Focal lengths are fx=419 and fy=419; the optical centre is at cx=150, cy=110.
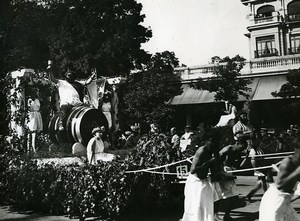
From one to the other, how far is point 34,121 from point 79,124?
59.1 inches

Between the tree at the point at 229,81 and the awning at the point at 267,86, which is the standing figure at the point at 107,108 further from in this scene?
the awning at the point at 267,86

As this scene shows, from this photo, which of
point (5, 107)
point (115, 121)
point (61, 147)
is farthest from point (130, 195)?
point (115, 121)

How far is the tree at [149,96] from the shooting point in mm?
26031

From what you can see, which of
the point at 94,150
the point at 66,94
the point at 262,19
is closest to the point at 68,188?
the point at 94,150

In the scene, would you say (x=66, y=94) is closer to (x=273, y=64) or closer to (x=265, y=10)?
(x=273, y=64)

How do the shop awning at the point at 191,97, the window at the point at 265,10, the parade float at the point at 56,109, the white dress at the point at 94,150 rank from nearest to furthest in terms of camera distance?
the white dress at the point at 94,150 → the parade float at the point at 56,109 → the shop awning at the point at 191,97 → the window at the point at 265,10

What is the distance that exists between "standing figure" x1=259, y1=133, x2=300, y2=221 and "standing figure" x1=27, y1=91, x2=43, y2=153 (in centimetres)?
923

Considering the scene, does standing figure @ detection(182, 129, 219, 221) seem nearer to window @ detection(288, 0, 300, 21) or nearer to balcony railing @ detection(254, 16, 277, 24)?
balcony railing @ detection(254, 16, 277, 24)

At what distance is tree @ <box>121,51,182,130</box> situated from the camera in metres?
Result: 26.0

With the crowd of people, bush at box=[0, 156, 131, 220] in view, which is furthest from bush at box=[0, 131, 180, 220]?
the crowd of people

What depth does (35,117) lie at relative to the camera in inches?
519

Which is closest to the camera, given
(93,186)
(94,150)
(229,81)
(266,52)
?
(93,186)

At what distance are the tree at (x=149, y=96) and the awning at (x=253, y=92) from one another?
5.26 ft

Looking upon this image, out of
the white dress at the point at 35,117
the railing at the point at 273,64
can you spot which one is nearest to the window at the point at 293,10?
the railing at the point at 273,64
